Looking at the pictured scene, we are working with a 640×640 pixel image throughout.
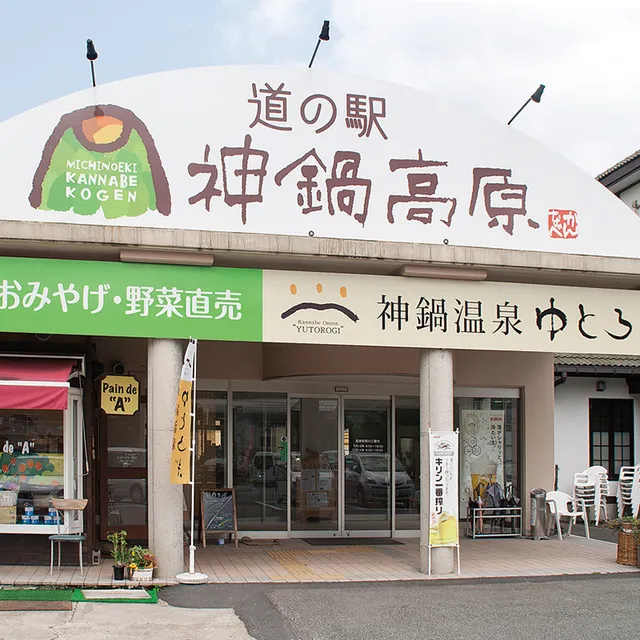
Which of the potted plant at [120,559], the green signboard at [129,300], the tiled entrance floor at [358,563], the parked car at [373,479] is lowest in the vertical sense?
the tiled entrance floor at [358,563]

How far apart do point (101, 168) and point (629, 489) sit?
12478 mm

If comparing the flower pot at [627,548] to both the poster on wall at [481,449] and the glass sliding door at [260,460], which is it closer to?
the poster on wall at [481,449]

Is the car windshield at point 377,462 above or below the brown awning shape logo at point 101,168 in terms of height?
below

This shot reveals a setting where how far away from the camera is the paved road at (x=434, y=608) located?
8641 mm

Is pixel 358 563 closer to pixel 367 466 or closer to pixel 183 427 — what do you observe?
pixel 367 466

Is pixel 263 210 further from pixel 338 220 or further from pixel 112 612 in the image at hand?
pixel 112 612

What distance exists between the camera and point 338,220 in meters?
11.5

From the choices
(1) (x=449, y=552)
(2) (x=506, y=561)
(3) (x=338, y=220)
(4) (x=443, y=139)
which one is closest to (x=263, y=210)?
(3) (x=338, y=220)

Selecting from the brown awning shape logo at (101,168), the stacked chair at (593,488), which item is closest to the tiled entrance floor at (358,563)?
the stacked chair at (593,488)

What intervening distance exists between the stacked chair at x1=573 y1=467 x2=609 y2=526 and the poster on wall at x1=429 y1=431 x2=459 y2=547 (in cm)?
667

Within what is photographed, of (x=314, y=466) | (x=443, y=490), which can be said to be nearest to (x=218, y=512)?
(x=314, y=466)

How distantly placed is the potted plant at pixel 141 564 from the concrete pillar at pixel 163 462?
120mm

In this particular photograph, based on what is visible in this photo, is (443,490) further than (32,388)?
Yes

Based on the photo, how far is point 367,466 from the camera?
15242mm
